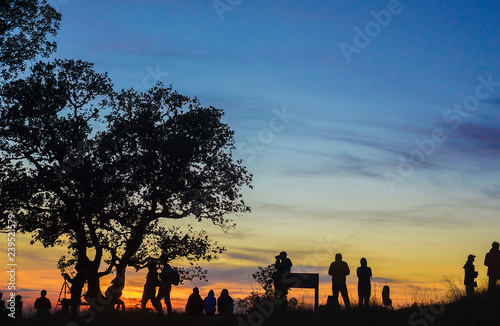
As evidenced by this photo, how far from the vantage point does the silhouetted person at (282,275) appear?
75.9ft

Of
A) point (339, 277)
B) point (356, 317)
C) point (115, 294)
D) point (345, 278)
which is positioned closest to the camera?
point (356, 317)

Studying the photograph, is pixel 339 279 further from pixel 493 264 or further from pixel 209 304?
pixel 493 264

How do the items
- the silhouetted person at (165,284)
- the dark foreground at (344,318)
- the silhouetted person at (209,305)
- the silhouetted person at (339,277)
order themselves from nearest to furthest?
the dark foreground at (344,318), the silhouetted person at (165,284), the silhouetted person at (339,277), the silhouetted person at (209,305)

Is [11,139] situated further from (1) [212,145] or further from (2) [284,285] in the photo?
Answer: (2) [284,285]

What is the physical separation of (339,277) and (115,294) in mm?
10662

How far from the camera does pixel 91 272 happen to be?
3212 centimetres

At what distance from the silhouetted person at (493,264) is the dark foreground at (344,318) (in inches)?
64.4

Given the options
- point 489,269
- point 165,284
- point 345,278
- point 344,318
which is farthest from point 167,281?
point 489,269

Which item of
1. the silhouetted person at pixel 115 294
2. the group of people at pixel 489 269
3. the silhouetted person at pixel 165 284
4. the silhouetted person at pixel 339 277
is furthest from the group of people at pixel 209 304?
the group of people at pixel 489 269

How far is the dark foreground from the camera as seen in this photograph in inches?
787

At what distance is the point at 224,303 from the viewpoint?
24.1 metres

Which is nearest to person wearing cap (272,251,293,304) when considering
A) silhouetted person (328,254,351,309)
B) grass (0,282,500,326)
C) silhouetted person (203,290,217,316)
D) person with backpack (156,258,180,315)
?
grass (0,282,500,326)

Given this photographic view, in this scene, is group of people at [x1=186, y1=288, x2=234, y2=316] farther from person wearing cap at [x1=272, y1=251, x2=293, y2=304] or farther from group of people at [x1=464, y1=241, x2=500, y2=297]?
group of people at [x1=464, y1=241, x2=500, y2=297]

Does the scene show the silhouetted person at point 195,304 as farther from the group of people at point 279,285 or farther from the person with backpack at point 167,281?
the person with backpack at point 167,281
